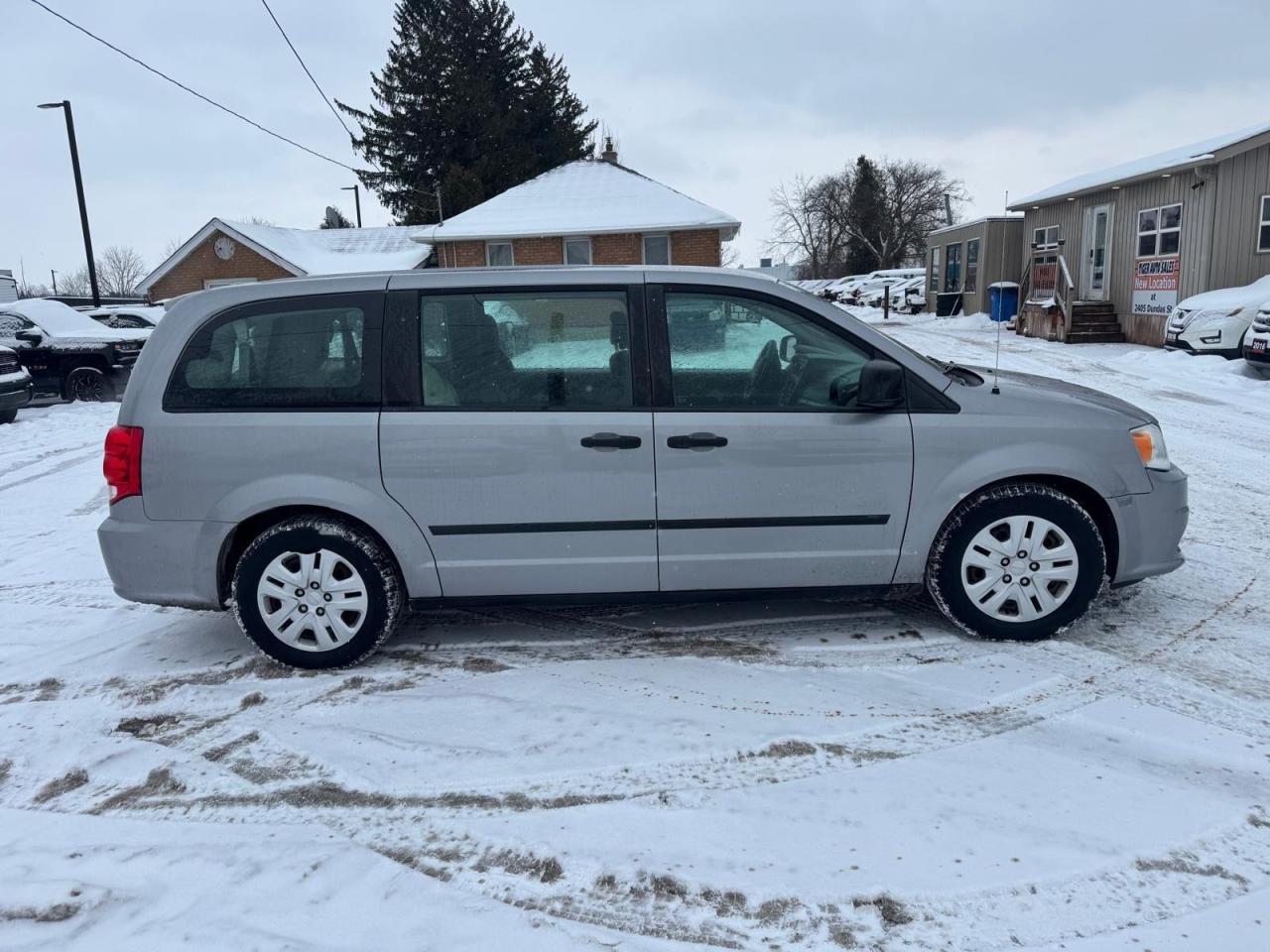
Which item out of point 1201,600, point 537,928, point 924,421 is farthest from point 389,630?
point 1201,600

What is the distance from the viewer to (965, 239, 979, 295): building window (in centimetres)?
2848

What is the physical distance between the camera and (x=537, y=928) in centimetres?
244

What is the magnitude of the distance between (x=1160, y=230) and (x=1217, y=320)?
545 centimetres

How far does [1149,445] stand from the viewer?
415 centimetres

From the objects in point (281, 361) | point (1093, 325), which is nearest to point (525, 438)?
point (281, 361)

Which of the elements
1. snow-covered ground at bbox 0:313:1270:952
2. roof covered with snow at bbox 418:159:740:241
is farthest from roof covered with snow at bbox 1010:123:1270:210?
snow-covered ground at bbox 0:313:1270:952

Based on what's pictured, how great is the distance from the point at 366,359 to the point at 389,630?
1.23 metres

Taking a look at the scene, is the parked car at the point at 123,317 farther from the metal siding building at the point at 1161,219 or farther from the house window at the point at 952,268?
the house window at the point at 952,268

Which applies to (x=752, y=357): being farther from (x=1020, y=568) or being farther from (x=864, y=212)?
(x=864, y=212)

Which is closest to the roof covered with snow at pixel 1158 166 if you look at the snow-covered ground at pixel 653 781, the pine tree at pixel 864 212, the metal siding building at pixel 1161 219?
the metal siding building at pixel 1161 219

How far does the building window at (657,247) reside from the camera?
24.6 metres

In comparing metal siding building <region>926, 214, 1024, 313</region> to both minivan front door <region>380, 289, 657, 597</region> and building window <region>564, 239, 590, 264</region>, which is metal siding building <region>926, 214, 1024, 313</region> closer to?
building window <region>564, 239, 590, 264</region>

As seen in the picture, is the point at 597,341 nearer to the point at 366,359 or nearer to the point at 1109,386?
the point at 366,359

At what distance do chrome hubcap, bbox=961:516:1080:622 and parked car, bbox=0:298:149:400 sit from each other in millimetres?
15203
